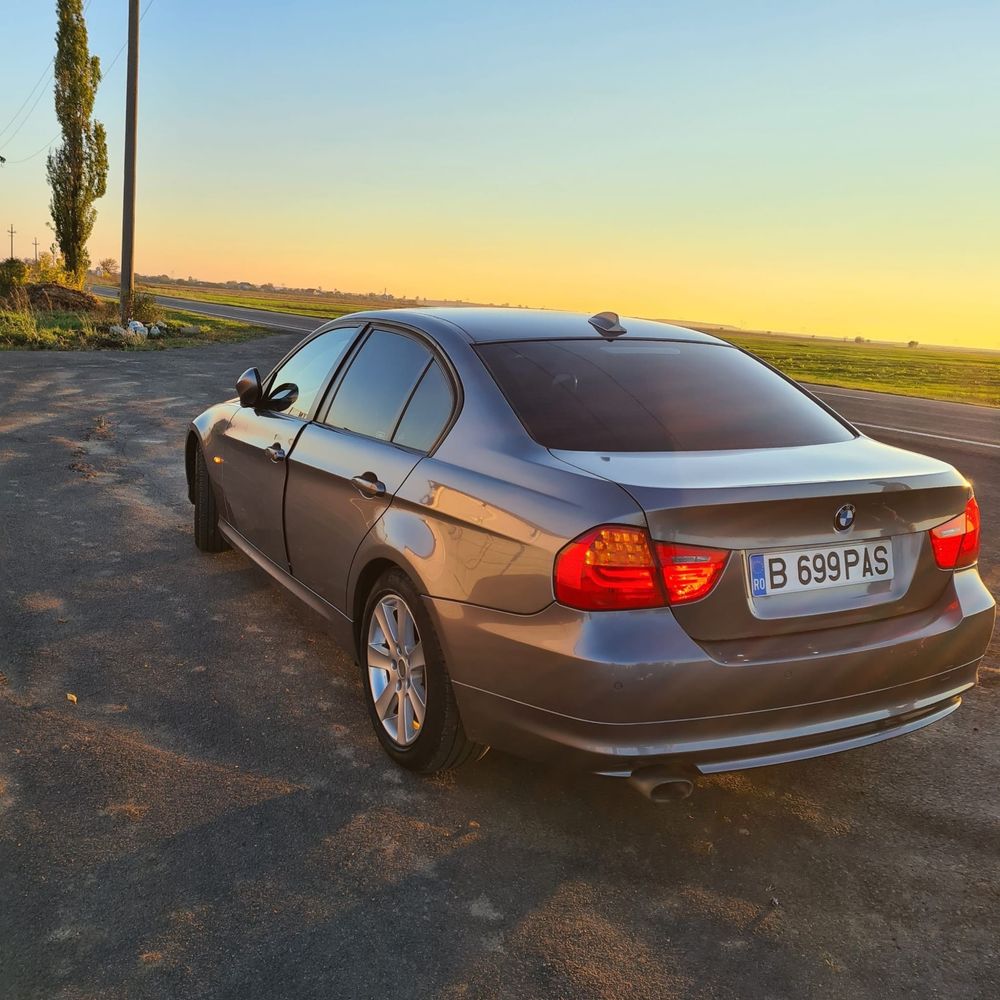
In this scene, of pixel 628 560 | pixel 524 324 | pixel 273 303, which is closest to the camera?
pixel 628 560

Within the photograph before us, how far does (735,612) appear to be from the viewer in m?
2.64

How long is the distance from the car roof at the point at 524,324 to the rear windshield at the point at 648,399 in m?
0.08

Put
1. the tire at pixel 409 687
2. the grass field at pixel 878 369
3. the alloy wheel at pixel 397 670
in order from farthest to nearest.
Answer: the grass field at pixel 878 369 → the alloy wheel at pixel 397 670 → the tire at pixel 409 687

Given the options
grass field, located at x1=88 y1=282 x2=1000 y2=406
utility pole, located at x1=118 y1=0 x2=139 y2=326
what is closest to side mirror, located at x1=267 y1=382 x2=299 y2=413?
grass field, located at x1=88 y1=282 x2=1000 y2=406

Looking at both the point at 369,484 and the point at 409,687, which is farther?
the point at 369,484

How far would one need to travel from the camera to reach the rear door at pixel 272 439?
4.44 m

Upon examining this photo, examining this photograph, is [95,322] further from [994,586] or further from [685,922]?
[685,922]

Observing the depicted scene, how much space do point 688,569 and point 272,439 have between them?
8.59 ft

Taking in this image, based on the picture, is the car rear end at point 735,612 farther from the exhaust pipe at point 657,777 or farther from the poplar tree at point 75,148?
the poplar tree at point 75,148

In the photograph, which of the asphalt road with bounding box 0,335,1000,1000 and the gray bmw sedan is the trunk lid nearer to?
the gray bmw sedan

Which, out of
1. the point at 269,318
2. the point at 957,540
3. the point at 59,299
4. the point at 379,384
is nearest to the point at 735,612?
the point at 957,540

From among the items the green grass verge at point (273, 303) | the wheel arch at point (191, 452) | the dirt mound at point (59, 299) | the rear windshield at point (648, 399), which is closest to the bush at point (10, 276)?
the dirt mound at point (59, 299)

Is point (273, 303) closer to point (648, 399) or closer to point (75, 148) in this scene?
point (75, 148)

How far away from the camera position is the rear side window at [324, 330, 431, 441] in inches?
147
